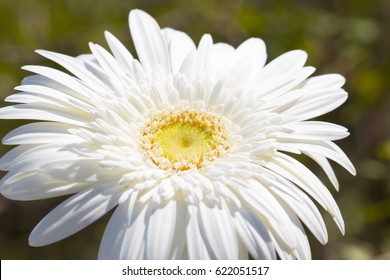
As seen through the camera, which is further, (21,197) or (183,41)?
(183,41)

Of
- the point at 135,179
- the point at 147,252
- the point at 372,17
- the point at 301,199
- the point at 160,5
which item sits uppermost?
the point at 160,5

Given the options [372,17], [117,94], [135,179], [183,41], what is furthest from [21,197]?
[372,17]

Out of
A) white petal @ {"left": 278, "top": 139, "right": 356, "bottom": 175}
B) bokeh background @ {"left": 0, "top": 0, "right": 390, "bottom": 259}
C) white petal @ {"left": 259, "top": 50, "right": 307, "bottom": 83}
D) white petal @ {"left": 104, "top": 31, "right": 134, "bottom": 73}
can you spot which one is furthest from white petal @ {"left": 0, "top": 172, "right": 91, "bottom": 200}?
bokeh background @ {"left": 0, "top": 0, "right": 390, "bottom": 259}

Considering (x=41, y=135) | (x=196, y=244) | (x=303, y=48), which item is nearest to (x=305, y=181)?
(x=196, y=244)

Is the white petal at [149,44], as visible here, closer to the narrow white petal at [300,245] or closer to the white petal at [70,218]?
the white petal at [70,218]

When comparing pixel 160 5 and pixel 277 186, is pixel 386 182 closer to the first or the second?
pixel 277 186

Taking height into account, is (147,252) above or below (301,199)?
below

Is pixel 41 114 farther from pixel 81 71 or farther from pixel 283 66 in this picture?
pixel 283 66
